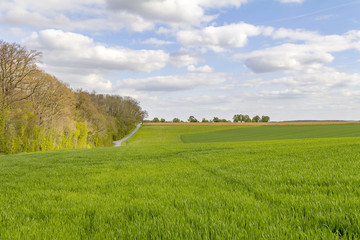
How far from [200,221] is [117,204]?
200 cm

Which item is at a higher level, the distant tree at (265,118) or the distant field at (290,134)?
the distant tree at (265,118)

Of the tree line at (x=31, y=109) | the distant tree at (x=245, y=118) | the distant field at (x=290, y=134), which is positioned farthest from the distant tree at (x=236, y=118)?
the tree line at (x=31, y=109)

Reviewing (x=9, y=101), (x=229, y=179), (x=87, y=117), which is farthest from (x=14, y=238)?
(x=87, y=117)

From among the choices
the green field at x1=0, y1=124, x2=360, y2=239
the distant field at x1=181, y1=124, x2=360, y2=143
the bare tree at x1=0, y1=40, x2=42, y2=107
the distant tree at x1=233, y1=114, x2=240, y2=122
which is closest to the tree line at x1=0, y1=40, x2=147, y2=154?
the bare tree at x1=0, y1=40, x2=42, y2=107

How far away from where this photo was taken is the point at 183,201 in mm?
4609

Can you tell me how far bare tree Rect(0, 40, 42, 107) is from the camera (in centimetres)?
3102

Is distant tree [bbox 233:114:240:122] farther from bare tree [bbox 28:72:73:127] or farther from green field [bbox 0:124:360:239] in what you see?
green field [bbox 0:124:360:239]

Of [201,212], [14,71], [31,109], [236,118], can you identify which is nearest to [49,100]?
[31,109]

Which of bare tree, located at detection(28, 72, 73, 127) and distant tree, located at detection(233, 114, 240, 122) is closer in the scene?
bare tree, located at detection(28, 72, 73, 127)

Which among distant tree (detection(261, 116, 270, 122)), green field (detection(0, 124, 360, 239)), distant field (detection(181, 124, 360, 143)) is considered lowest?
distant field (detection(181, 124, 360, 143))

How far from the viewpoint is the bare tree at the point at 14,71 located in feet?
102

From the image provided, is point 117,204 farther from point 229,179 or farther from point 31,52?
point 31,52

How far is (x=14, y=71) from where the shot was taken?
31688mm

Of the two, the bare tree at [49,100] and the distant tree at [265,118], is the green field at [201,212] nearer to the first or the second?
the bare tree at [49,100]
